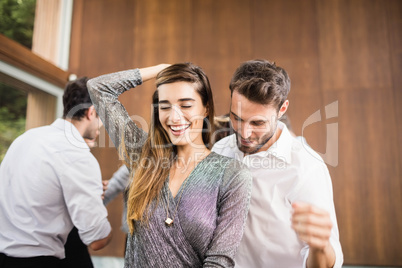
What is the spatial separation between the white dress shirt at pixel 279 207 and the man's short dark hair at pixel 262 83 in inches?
9.4

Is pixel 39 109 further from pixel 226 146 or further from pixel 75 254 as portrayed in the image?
pixel 226 146

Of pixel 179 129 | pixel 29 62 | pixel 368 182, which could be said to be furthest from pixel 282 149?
pixel 29 62

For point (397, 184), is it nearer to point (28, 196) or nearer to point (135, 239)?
point (135, 239)

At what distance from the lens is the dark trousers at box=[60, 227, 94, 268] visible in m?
1.66

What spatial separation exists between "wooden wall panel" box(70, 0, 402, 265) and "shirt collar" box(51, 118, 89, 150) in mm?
1764

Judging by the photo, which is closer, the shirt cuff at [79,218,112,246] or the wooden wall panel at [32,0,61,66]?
the shirt cuff at [79,218,112,246]

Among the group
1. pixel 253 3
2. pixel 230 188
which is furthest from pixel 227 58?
pixel 230 188

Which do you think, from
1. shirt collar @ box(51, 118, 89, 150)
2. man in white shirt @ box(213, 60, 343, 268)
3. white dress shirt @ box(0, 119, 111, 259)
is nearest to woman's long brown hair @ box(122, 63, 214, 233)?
man in white shirt @ box(213, 60, 343, 268)

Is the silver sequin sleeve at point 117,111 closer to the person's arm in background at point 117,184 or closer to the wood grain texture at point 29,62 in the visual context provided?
the person's arm in background at point 117,184

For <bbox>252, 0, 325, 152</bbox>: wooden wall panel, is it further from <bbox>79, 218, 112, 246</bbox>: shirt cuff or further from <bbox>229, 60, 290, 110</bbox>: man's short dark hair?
<bbox>79, 218, 112, 246</bbox>: shirt cuff

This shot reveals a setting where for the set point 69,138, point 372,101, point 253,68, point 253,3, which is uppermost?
point 253,3

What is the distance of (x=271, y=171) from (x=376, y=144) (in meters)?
2.38

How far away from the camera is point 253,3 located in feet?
11.7

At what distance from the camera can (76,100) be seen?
174 centimetres
